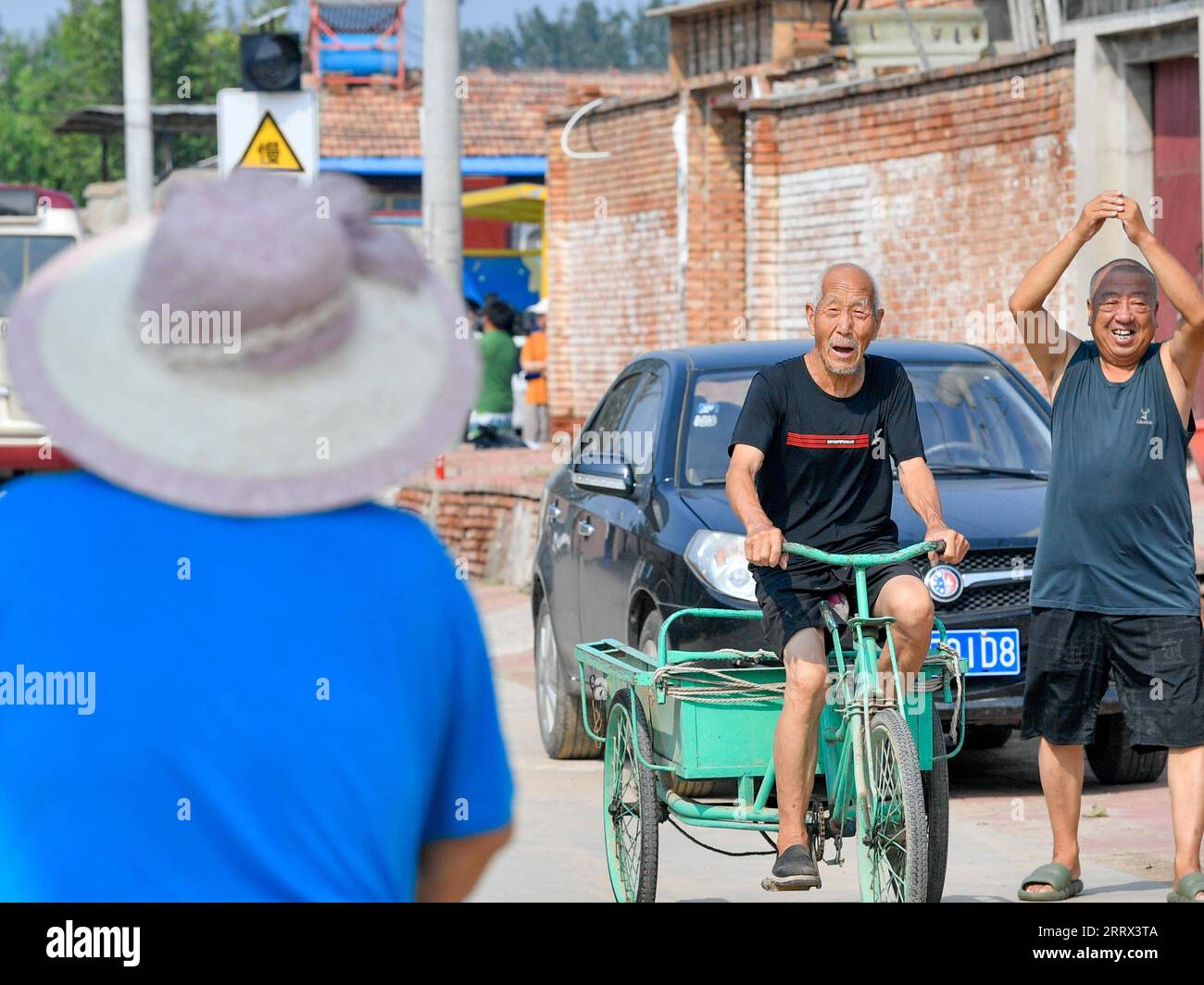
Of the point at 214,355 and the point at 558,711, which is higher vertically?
the point at 214,355

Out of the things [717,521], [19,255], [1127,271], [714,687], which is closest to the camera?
[714,687]

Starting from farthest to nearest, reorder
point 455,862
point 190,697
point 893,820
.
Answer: point 893,820, point 455,862, point 190,697

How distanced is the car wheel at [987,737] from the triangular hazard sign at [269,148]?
628cm

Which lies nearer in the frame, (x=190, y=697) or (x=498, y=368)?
(x=190, y=697)

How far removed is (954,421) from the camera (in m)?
8.59

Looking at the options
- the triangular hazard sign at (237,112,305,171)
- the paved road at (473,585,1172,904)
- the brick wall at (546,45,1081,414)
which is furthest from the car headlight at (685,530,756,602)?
the brick wall at (546,45,1081,414)

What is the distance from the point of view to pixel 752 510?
18.4 ft

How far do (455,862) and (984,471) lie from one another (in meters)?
6.54

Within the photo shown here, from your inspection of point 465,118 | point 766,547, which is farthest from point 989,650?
point 465,118

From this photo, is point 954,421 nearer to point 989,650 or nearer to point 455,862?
point 989,650

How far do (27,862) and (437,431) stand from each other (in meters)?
0.52

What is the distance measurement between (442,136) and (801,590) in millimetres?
8993

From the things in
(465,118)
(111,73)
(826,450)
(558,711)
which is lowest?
(558,711)

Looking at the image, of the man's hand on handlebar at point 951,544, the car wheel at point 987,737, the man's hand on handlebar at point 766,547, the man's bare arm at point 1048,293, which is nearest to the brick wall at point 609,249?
the car wheel at point 987,737
